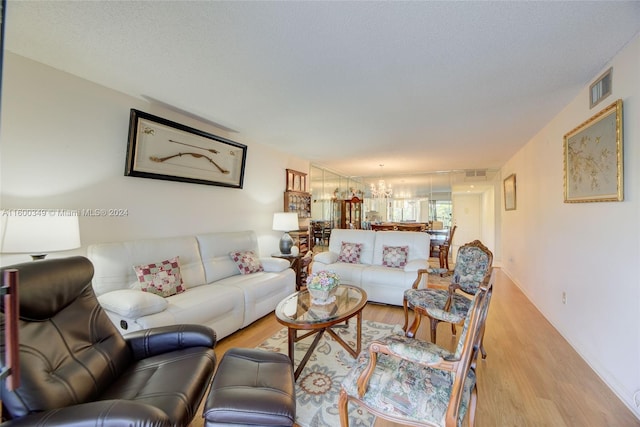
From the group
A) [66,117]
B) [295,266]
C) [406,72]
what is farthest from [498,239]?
[66,117]

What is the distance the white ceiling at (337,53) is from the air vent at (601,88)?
85mm

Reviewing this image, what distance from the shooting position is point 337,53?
188cm

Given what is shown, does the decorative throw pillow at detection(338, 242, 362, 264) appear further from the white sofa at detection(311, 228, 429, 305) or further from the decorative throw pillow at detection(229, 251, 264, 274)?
the decorative throw pillow at detection(229, 251, 264, 274)

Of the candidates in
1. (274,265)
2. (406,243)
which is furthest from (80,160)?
(406,243)

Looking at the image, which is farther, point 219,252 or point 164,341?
point 219,252

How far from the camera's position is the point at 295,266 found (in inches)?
159

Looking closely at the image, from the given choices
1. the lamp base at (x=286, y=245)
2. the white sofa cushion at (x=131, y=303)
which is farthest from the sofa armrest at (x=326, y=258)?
the white sofa cushion at (x=131, y=303)

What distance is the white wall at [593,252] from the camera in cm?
179

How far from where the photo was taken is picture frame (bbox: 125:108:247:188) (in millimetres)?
2627

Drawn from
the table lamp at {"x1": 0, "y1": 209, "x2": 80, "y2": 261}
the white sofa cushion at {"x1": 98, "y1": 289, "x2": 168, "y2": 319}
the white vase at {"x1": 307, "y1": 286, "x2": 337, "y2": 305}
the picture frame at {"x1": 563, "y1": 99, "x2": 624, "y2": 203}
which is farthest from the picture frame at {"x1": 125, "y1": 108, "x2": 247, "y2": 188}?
the picture frame at {"x1": 563, "y1": 99, "x2": 624, "y2": 203}

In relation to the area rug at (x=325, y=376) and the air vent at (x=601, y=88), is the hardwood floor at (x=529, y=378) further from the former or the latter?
the air vent at (x=601, y=88)

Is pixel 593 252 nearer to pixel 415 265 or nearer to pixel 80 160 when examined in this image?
pixel 415 265

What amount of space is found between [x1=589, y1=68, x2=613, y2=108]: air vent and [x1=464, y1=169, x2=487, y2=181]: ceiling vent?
5.00m

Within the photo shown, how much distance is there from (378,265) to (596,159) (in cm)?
263
